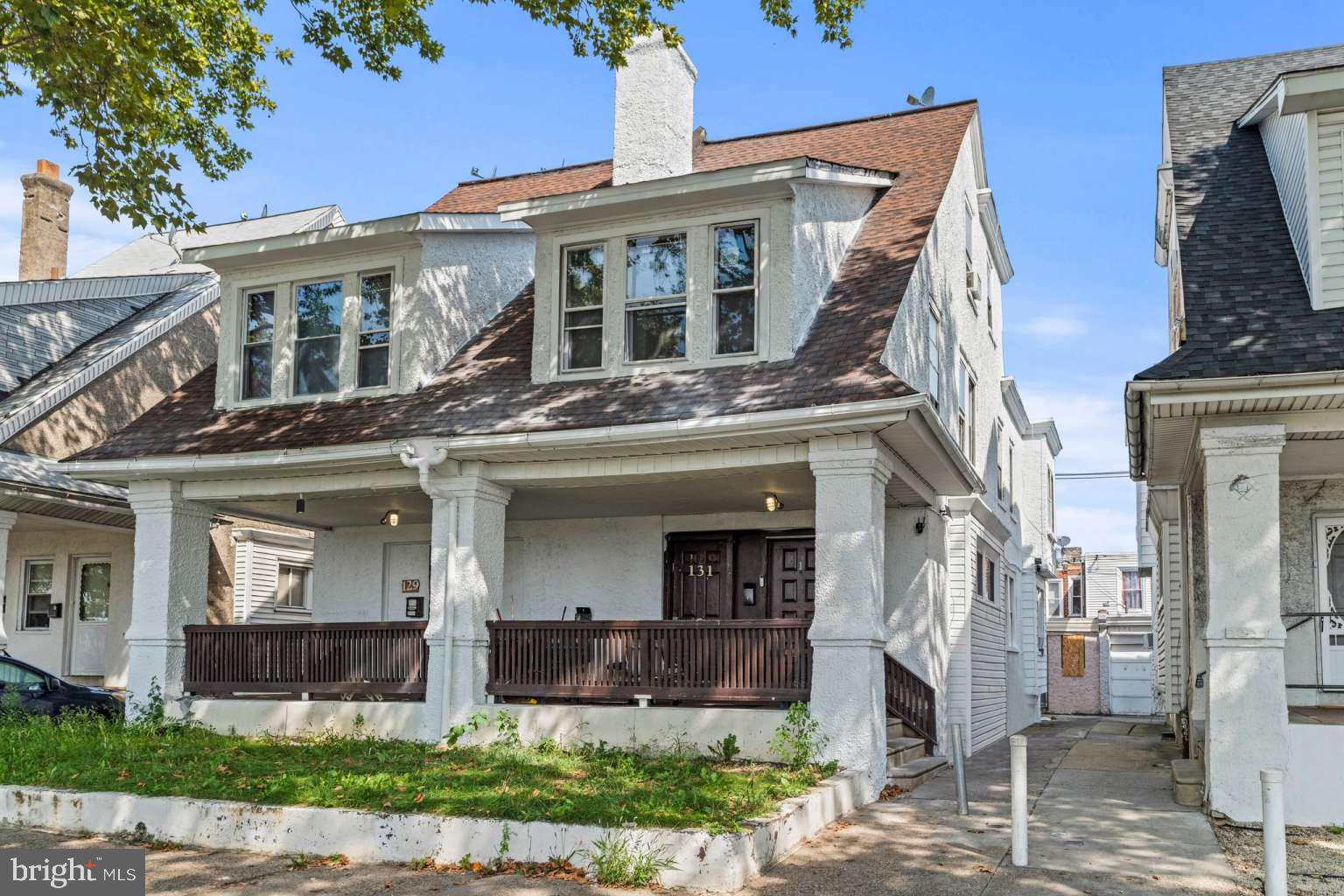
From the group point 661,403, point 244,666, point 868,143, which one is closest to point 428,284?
point 661,403

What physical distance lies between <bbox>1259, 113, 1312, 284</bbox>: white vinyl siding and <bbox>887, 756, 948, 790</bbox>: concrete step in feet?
18.6

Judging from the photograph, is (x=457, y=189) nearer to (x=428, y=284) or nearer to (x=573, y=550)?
(x=428, y=284)

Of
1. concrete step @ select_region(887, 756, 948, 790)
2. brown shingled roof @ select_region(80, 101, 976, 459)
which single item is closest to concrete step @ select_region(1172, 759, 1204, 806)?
concrete step @ select_region(887, 756, 948, 790)

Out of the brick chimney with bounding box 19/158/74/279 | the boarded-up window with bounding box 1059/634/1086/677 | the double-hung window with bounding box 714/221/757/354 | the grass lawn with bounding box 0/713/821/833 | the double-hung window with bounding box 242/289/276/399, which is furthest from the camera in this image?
the boarded-up window with bounding box 1059/634/1086/677

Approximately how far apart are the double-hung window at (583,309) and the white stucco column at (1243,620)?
6461 mm

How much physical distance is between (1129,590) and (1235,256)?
35.1m

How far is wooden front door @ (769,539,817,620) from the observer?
1485 cm

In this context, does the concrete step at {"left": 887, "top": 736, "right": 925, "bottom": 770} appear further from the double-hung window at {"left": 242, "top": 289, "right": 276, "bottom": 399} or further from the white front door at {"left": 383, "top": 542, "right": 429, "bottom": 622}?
the double-hung window at {"left": 242, "top": 289, "right": 276, "bottom": 399}

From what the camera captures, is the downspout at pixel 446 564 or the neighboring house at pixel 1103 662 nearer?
the downspout at pixel 446 564

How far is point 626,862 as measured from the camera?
24.7 feet

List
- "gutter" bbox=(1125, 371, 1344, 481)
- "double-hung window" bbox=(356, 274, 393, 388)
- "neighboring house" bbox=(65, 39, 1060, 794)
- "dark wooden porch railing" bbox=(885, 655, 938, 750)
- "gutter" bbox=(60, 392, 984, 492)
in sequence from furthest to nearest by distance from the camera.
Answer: "double-hung window" bbox=(356, 274, 393, 388) < "dark wooden porch railing" bbox=(885, 655, 938, 750) < "neighboring house" bbox=(65, 39, 1060, 794) < "gutter" bbox=(60, 392, 984, 492) < "gutter" bbox=(1125, 371, 1344, 481)

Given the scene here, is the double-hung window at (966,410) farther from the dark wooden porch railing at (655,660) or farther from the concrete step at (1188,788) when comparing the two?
the concrete step at (1188,788)

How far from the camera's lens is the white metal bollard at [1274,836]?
666 centimetres

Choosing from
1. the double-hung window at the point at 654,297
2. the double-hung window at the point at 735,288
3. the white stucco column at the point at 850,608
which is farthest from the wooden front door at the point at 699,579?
the white stucco column at the point at 850,608
